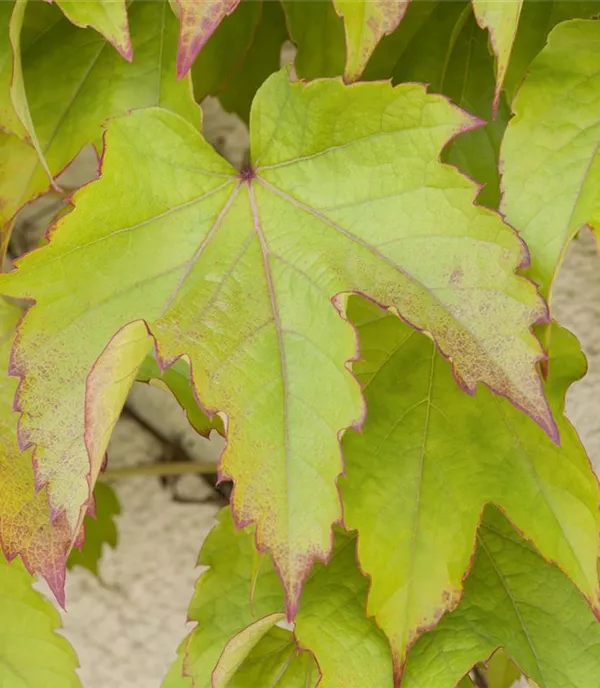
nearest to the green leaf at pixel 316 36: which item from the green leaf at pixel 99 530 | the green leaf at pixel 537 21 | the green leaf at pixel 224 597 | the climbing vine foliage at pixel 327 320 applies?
the climbing vine foliage at pixel 327 320

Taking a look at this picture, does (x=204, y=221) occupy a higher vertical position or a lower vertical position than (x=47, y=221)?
higher

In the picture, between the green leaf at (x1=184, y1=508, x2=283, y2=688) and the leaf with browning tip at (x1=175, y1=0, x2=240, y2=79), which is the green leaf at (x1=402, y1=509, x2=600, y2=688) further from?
the leaf with browning tip at (x1=175, y1=0, x2=240, y2=79)

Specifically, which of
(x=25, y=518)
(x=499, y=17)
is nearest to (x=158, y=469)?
(x=25, y=518)

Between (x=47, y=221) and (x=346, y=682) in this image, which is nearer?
(x=346, y=682)

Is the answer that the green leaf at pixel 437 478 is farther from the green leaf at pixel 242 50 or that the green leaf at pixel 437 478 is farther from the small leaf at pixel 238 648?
the green leaf at pixel 242 50

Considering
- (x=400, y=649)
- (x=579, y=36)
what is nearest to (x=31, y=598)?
(x=400, y=649)

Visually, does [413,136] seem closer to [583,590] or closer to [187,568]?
[583,590]

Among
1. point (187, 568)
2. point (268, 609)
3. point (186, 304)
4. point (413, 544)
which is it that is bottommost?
point (187, 568)
